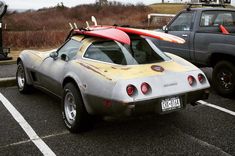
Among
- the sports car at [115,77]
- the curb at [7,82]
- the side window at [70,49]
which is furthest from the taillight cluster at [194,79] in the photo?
the curb at [7,82]

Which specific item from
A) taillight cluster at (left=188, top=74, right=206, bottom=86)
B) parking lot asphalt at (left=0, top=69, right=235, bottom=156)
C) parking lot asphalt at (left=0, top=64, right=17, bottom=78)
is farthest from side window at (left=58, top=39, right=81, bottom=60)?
parking lot asphalt at (left=0, top=64, right=17, bottom=78)

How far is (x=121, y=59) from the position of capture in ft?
15.5

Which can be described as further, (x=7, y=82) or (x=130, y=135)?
(x=7, y=82)

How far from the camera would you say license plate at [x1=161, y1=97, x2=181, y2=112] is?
168 inches

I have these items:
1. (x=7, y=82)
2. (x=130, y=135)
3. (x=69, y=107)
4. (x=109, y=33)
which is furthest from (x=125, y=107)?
(x=7, y=82)

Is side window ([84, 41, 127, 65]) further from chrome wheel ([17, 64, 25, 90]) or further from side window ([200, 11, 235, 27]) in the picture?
side window ([200, 11, 235, 27])

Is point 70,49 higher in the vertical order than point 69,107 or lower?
higher

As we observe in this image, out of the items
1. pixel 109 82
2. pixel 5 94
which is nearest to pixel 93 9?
pixel 5 94

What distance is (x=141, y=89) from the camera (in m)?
4.17

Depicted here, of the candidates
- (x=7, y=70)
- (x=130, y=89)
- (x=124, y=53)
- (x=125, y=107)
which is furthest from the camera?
(x=7, y=70)

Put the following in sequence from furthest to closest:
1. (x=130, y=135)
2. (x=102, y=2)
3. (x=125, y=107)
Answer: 1. (x=102, y=2)
2. (x=130, y=135)
3. (x=125, y=107)

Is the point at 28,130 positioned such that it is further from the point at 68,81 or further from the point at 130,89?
the point at 130,89

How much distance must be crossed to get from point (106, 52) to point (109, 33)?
28 centimetres

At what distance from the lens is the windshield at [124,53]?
473cm
